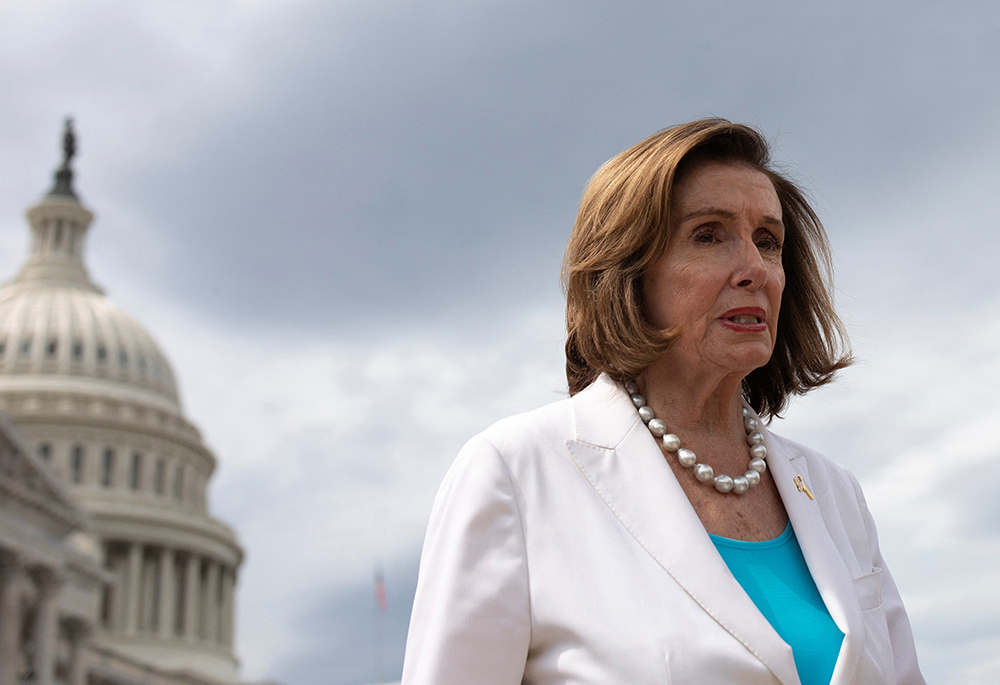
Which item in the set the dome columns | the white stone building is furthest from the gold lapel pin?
the dome columns

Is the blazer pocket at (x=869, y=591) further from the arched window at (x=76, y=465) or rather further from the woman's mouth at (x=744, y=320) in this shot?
the arched window at (x=76, y=465)

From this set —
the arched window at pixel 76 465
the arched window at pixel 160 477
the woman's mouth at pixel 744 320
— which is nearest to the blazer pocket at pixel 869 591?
the woman's mouth at pixel 744 320

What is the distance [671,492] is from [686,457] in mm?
186

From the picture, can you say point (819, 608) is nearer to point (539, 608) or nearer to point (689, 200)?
point (539, 608)

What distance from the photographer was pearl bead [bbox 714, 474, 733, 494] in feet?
8.34

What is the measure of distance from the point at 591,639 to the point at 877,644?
2.14ft

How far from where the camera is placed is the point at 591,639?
2121 millimetres

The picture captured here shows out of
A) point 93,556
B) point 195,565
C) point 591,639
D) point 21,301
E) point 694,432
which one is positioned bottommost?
point 591,639

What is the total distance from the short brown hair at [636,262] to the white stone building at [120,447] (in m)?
52.9

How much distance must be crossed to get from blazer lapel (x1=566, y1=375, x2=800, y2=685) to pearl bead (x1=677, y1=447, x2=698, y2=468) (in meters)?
0.08

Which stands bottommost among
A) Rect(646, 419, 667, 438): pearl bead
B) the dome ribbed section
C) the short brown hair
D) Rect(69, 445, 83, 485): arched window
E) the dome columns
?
Rect(646, 419, 667, 438): pearl bead

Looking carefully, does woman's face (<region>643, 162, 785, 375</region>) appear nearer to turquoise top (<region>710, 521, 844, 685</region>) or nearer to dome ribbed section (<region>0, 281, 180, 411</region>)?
turquoise top (<region>710, 521, 844, 685</region>)

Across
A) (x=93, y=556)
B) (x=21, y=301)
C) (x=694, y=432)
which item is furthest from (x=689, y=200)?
(x=21, y=301)

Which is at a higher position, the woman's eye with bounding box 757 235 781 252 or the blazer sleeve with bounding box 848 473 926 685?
the woman's eye with bounding box 757 235 781 252
